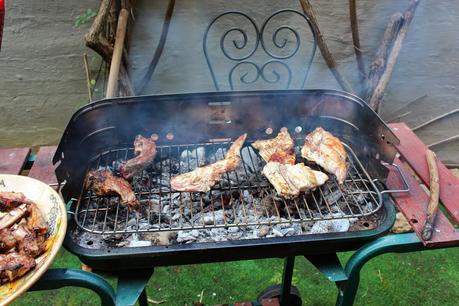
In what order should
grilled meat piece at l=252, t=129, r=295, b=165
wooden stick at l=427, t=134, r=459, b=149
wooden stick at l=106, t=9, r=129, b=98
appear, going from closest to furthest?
grilled meat piece at l=252, t=129, r=295, b=165
wooden stick at l=106, t=9, r=129, b=98
wooden stick at l=427, t=134, r=459, b=149

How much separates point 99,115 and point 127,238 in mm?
714

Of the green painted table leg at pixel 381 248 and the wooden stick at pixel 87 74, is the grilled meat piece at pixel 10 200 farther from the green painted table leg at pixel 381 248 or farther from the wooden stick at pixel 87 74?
the wooden stick at pixel 87 74

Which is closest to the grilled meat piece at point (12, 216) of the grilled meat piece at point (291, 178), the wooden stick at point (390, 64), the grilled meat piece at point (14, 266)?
the grilled meat piece at point (14, 266)

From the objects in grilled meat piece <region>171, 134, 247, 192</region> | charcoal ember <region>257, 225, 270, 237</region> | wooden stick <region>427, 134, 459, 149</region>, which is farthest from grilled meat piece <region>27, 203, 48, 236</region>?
wooden stick <region>427, 134, 459, 149</region>

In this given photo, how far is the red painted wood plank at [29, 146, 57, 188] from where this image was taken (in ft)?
6.42

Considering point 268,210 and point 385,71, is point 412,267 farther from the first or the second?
point 268,210

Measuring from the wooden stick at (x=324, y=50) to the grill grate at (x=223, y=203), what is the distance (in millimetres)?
1301

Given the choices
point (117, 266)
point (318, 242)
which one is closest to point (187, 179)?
point (117, 266)

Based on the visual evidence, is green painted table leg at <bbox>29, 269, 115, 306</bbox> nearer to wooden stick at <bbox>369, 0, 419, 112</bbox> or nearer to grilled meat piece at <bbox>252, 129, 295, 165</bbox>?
grilled meat piece at <bbox>252, 129, 295, 165</bbox>

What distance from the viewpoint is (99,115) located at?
211 cm

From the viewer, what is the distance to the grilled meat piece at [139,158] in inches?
79.6

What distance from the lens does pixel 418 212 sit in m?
1.78

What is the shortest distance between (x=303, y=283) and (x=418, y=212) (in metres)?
1.60

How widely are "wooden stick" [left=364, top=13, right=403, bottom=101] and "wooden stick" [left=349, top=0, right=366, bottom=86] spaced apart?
0.31 ft
